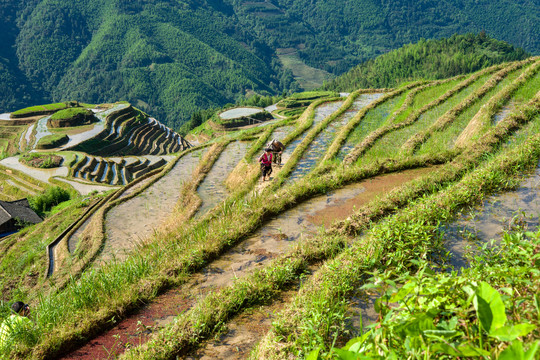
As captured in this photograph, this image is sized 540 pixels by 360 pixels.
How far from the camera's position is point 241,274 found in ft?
12.9

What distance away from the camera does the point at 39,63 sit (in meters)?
170

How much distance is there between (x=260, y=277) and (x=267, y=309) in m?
0.41

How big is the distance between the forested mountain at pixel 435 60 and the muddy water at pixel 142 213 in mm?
78251

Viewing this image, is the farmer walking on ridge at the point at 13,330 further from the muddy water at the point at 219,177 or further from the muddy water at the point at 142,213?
the muddy water at the point at 142,213

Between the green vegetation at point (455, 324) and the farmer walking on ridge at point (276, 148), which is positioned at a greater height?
the green vegetation at point (455, 324)

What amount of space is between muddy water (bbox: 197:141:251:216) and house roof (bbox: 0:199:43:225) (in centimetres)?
1748

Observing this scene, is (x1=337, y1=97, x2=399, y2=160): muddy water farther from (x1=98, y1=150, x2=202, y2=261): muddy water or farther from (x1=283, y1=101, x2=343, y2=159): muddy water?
(x1=98, y1=150, x2=202, y2=261): muddy water

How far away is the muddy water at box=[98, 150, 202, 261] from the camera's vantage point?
36.8 ft

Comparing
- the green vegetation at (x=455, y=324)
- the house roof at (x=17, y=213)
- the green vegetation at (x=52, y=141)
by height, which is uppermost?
the green vegetation at (x=455, y=324)

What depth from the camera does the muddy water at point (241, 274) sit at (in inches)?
118

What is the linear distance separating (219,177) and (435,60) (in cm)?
8910

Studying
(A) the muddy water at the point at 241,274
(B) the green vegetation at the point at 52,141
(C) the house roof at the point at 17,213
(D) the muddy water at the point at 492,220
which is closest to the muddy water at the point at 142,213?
(A) the muddy water at the point at 241,274

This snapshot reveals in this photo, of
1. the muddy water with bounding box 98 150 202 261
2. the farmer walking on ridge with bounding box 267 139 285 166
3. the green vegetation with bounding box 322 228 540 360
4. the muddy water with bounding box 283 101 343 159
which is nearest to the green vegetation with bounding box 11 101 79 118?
the muddy water with bounding box 98 150 202 261

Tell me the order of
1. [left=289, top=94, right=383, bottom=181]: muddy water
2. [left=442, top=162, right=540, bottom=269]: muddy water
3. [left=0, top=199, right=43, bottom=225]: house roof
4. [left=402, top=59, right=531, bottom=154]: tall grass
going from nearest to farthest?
[left=442, top=162, right=540, bottom=269]: muddy water
[left=402, top=59, right=531, bottom=154]: tall grass
[left=289, top=94, right=383, bottom=181]: muddy water
[left=0, top=199, right=43, bottom=225]: house roof
